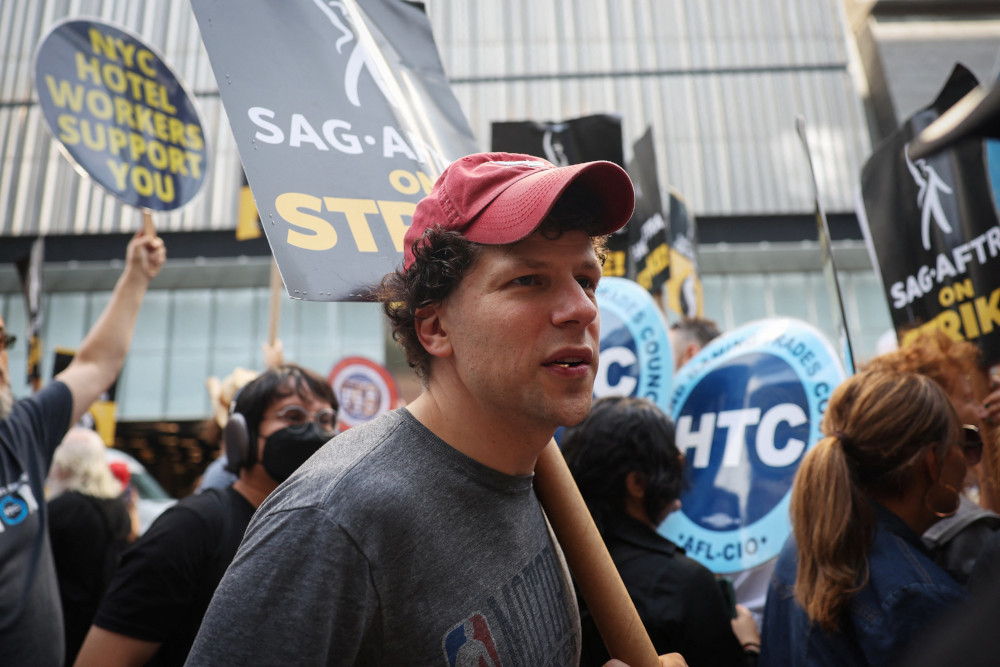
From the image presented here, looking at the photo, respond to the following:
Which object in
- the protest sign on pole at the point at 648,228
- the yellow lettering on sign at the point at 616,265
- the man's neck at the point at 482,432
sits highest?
the protest sign on pole at the point at 648,228

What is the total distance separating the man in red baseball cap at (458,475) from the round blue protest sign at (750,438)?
1488mm

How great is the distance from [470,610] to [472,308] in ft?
1.67

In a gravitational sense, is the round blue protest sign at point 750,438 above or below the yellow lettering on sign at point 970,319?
below

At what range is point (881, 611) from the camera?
6.25 ft

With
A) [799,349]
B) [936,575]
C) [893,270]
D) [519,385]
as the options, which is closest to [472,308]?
[519,385]

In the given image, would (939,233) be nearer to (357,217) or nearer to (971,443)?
(971,443)

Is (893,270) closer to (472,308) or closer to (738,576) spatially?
(738,576)

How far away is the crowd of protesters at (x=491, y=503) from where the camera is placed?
119cm

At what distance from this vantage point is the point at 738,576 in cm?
311

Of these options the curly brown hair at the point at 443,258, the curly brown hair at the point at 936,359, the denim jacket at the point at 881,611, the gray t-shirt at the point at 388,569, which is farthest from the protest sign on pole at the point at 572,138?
the gray t-shirt at the point at 388,569

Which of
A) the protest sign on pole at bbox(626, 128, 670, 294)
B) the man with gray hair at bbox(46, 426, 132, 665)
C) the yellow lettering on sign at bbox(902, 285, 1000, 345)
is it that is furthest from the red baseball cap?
the protest sign on pole at bbox(626, 128, 670, 294)

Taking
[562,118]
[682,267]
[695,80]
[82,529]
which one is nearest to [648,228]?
[682,267]

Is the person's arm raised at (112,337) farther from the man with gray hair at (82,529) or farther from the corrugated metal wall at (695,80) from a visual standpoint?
the corrugated metal wall at (695,80)

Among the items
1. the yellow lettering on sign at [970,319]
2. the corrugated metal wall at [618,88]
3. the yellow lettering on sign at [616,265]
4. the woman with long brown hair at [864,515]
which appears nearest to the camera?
the woman with long brown hair at [864,515]
